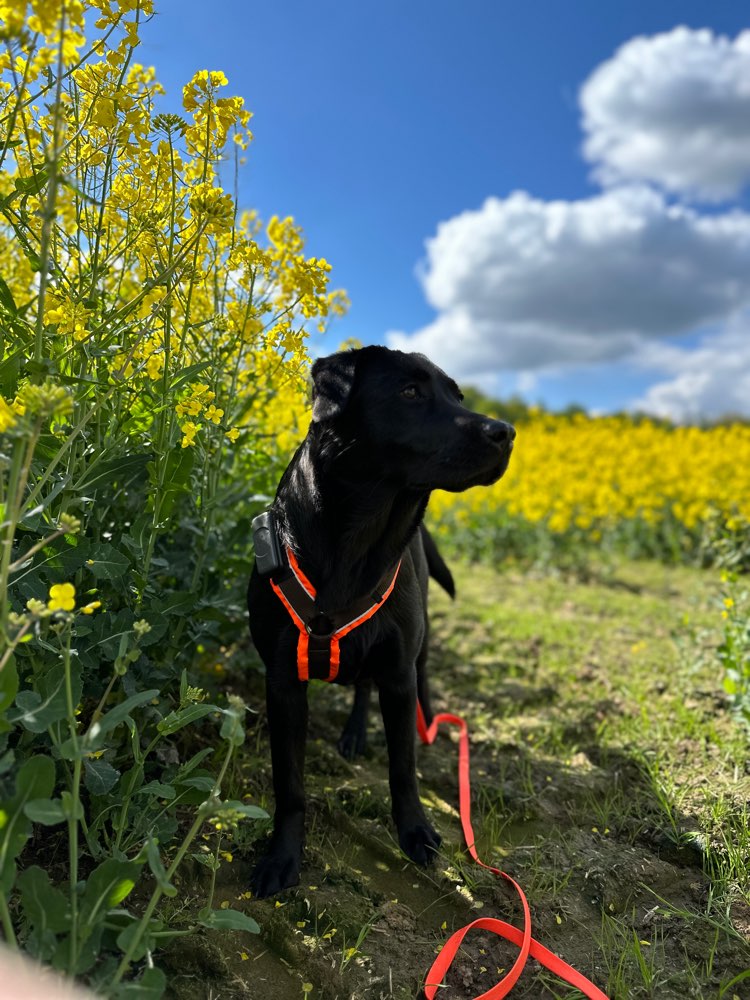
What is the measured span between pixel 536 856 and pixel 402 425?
1.46m

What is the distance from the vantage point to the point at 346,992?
1.77m

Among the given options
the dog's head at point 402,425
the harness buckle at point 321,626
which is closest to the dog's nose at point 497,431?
the dog's head at point 402,425

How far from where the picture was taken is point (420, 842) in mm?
2311

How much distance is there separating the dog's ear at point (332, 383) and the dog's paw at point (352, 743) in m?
1.51

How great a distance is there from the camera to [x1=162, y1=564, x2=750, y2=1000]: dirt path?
1.84 m

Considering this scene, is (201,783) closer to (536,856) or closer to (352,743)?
(536,856)

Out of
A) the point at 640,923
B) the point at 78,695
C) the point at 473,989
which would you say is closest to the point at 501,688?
the point at 640,923

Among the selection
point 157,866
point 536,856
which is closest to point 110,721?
point 157,866

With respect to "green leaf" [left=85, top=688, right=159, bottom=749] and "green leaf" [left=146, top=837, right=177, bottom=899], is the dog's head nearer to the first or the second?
"green leaf" [left=85, top=688, right=159, bottom=749]

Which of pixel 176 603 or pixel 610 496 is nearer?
pixel 176 603

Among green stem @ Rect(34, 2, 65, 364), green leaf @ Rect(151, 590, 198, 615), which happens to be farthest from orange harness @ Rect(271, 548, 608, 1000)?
green stem @ Rect(34, 2, 65, 364)

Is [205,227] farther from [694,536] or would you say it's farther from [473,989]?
[694,536]

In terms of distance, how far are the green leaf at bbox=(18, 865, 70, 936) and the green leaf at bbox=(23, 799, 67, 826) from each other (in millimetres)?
153

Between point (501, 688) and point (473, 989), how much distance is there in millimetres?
2231
